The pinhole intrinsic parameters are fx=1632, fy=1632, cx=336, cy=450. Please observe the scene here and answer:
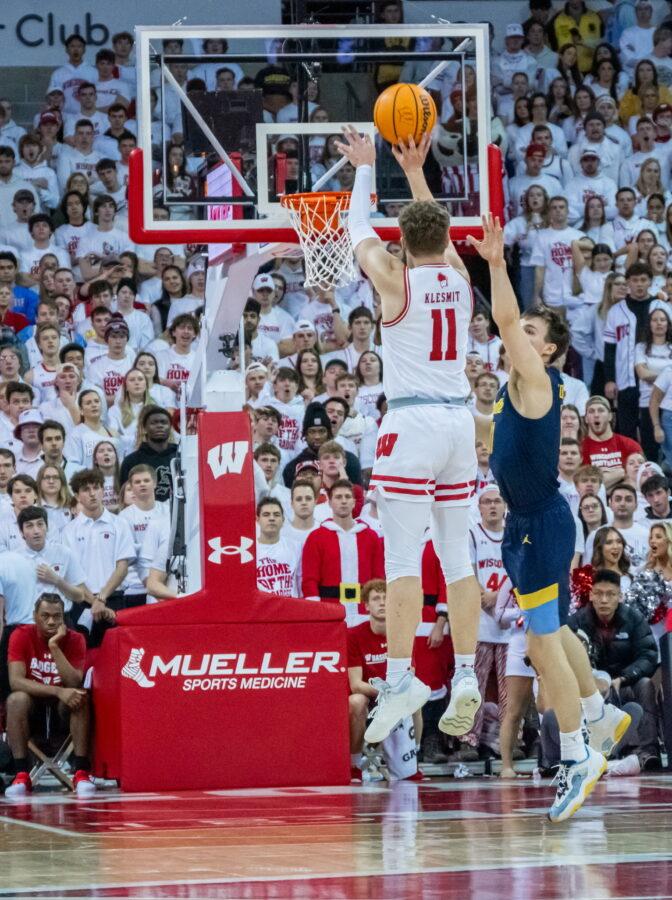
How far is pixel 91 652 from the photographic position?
12.9 meters

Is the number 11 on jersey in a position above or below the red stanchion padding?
above

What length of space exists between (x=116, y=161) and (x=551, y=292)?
553 centimetres

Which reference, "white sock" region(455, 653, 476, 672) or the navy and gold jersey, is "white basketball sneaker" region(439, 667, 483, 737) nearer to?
"white sock" region(455, 653, 476, 672)

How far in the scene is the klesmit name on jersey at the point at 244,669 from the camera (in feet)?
38.7

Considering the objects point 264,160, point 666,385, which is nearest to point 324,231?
point 264,160

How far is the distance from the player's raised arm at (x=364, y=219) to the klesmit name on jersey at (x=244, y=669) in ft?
14.0

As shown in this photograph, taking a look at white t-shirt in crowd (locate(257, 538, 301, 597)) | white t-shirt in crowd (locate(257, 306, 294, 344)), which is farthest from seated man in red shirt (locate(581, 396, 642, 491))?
white t-shirt in crowd (locate(257, 538, 301, 597))

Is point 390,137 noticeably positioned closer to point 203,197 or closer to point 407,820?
point 203,197

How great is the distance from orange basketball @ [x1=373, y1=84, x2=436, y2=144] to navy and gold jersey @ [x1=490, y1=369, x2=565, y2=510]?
145 centimetres

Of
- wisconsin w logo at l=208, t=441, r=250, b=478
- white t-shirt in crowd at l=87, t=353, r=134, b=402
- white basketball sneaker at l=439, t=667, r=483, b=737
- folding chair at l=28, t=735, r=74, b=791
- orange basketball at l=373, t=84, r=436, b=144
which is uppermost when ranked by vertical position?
orange basketball at l=373, t=84, r=436, b=144

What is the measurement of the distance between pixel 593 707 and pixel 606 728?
20 cm

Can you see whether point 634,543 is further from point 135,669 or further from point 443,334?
point 443,334

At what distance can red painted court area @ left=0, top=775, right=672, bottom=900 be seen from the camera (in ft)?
21.1

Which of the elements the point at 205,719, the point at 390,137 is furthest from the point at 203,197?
the point at 205,719
